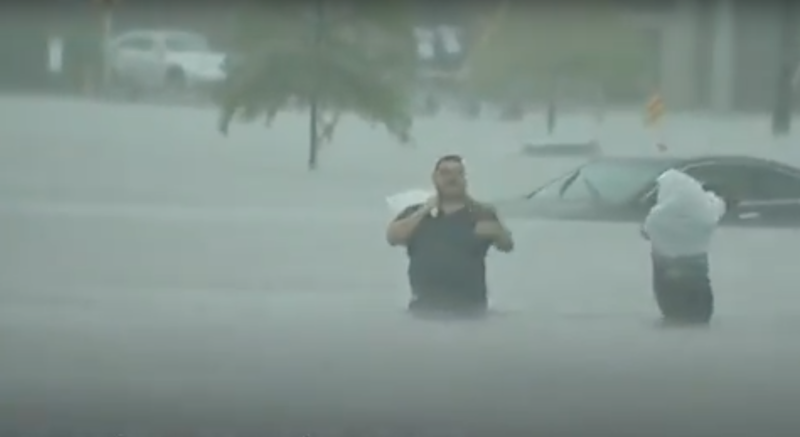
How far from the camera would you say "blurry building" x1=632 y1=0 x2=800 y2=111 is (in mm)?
3613

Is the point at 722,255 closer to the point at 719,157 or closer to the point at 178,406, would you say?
the point at 719,157

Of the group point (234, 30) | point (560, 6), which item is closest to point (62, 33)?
point (234, 30)

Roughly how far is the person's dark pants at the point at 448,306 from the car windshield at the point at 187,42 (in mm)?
714

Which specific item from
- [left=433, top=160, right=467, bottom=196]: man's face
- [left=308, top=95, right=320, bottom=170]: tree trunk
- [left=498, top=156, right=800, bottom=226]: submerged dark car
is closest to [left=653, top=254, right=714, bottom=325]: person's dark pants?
[left=498, top=156, right=800, bottom=226]: submerged dark car

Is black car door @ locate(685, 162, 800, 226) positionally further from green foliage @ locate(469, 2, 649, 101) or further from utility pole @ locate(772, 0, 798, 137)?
green foliage @ locate(469, 2, 649, 101)

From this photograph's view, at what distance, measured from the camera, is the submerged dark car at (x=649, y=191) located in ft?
12.0

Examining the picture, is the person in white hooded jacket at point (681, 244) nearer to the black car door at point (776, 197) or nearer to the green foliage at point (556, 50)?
the black car door at point (776, 197)

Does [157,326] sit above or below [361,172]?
below

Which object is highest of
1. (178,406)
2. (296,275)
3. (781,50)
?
(781,50)

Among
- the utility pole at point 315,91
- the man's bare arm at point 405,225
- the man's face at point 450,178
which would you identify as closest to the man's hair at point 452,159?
the man's face at point 450,178

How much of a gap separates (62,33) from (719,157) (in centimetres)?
146

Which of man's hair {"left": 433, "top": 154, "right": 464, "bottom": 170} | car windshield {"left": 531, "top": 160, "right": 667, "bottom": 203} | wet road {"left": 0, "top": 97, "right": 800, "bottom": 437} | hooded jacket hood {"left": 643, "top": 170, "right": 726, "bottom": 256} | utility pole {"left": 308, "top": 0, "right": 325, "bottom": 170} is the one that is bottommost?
wet road {"left": 0, "top": 97, "right": 800, "bottom": 437}

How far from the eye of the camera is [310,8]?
3605 mm

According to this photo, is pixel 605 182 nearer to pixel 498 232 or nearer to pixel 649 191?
pixel 649 191
